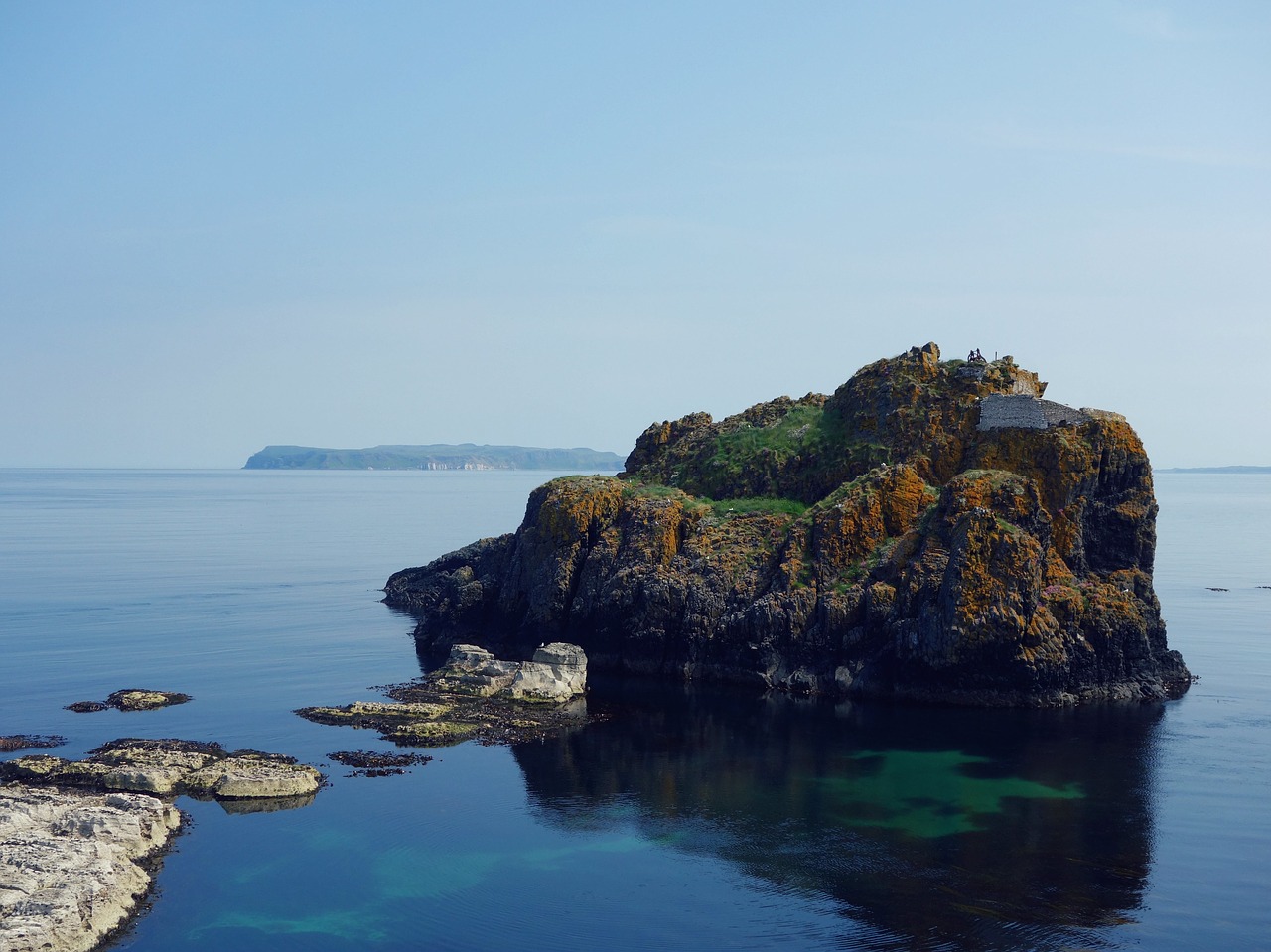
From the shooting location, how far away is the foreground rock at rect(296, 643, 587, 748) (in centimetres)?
5866

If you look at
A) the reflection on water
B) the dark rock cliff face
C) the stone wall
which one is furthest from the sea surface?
the stone wall

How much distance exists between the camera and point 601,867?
4097 centimetres

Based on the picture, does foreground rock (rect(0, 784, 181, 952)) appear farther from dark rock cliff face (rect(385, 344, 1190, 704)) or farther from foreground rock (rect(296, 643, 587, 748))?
dark rock cliff face (rect(385, 344, 1190, 704))

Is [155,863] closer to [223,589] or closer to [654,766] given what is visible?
[654,766]

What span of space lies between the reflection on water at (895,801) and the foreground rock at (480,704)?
2117 millimetres

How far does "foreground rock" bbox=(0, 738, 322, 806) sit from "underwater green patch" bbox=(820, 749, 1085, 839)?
2335 cm

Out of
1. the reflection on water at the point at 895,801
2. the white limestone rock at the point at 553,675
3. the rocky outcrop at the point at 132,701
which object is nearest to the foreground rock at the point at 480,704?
the white limestone rock at the point at 553,675

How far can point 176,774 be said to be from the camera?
48.7 metres

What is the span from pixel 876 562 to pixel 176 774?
41.4 metres

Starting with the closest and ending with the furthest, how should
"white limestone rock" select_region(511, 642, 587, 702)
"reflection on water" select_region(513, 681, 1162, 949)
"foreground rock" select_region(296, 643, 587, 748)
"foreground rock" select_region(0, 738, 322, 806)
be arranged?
"reflection on water" select_region(513, 681, 1162, 949) → "foreground rock" select_region(0, 738, 322, 806) → "foreground rock" select_region(296, 643, 587, 748) → "white limestone rock" select_region(511, 642, 587, 702)

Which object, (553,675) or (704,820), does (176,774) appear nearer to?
(704,820)

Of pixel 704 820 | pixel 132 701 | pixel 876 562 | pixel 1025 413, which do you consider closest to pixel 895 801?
pixel 704 820

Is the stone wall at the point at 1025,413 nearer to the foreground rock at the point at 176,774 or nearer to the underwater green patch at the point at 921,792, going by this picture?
the underwater green patch at the point at 921,792

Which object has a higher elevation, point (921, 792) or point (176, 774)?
point (176, 774)
